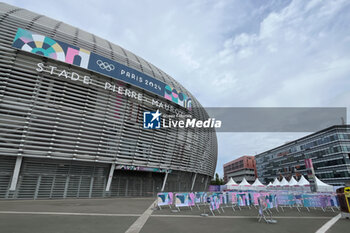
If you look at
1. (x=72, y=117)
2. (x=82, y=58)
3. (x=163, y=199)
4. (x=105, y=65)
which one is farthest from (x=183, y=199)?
(x=82, y=58)

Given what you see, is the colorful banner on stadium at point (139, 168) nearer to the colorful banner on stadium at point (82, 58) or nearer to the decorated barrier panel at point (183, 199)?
the colorful banner on stadium at point (82, 58)

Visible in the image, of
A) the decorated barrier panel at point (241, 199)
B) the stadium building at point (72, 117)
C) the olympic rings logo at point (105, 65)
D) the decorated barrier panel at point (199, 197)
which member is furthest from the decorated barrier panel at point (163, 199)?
the olympic rings logo at point (105, 65)

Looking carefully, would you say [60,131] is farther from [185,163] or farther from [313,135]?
[313,135]

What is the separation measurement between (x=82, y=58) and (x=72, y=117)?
688 centimetres

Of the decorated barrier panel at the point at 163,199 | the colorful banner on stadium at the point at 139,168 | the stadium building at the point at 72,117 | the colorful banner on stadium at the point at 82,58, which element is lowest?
the decorated barrier panel at the point at 163,199

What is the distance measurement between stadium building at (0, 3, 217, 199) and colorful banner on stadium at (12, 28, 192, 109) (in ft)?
0.27

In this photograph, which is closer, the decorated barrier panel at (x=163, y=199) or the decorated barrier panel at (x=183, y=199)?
the decorated barrier panel at (x=183, y=199)

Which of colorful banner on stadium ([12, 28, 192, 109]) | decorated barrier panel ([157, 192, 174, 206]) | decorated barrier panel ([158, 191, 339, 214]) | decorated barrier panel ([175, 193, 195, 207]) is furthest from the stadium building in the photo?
decorated barrier panel ([175, 193, 195, 207])

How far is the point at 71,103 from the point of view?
2044cm

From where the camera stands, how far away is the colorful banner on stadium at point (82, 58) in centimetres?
1850

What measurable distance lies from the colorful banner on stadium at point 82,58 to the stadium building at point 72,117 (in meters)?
0.08

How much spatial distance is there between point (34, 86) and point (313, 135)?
299 ft

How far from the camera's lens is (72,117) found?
19719 millimetres

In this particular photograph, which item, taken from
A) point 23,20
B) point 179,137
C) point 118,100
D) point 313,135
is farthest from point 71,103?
point 313,135
